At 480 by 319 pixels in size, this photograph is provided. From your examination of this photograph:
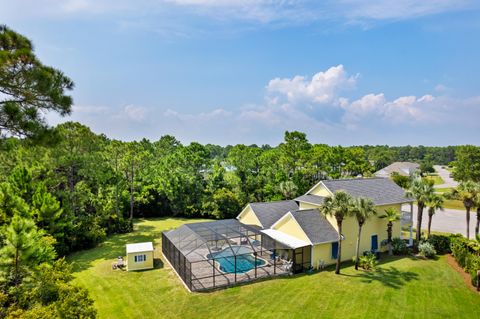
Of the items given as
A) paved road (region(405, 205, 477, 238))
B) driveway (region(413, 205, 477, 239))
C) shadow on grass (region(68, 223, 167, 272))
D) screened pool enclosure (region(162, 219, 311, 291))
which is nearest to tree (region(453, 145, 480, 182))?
driveway (region(413, 205, 477, 239))

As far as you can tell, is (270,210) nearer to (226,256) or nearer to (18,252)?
(226,256)

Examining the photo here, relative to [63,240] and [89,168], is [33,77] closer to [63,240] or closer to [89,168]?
[63,240]

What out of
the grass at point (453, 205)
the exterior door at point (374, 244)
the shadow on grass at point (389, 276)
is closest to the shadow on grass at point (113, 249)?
the shadow on grass at point (389, 276)

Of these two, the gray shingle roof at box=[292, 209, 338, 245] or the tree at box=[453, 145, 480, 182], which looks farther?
the tree at box=[453, 145, 480, 182]

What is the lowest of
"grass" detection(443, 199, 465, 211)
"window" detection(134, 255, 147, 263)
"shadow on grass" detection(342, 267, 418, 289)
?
"shadow on grass" detection(342, 267, 418, 289)

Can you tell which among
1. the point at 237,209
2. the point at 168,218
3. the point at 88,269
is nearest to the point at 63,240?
the point at 88,269

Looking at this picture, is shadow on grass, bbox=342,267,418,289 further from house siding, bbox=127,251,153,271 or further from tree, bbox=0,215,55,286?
tree, bbox=0,215,55,286
